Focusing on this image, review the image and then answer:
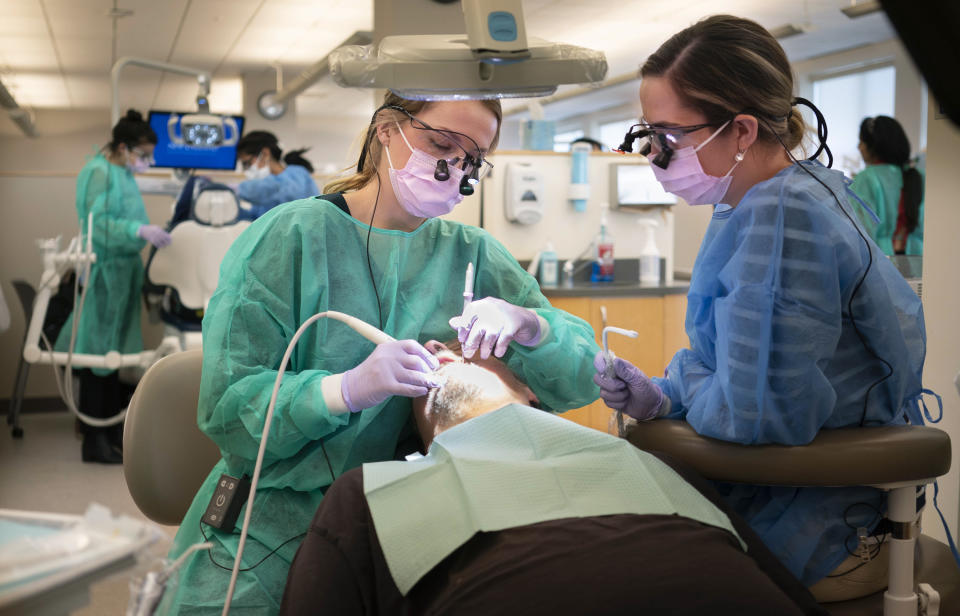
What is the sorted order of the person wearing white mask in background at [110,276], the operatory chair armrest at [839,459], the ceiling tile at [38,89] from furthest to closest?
the ceiling tile at [38,89] → the person wearing white mask in background at [110,276] → the operatory chair armrest at [839,459]

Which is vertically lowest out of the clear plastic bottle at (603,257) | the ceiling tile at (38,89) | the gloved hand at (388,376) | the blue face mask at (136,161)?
the gloved hand at (388,376)

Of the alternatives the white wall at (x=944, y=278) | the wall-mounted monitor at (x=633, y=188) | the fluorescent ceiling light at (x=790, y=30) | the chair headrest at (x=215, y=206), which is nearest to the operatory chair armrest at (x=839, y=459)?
the white wall at (x=944, y=278)

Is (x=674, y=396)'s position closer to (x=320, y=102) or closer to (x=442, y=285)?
(x=442, y=285)

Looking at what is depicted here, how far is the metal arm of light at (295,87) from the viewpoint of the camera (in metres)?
8.17

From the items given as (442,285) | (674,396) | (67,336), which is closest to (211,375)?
(442,285)

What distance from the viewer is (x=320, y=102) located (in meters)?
12.6

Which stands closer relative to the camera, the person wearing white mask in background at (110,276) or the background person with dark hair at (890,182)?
the person wearing white mask in background at (110,276)

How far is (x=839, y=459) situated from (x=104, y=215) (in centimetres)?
402

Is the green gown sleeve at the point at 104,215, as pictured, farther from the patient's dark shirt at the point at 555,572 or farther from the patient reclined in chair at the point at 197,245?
the patient's dark shirt at the point at 555,572

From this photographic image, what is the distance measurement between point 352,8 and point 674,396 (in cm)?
658

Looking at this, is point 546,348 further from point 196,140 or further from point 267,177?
point 267,177

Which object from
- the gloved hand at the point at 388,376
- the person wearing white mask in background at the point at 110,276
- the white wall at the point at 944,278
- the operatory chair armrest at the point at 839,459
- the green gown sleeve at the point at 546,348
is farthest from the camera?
the person wearing white mask in background at the point at 110,276

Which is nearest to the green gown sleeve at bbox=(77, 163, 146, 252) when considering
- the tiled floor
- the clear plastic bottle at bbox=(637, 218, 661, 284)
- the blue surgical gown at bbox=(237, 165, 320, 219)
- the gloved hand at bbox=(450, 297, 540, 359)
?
the blue surgical gown at bbox=(237, 165, 320, 219)

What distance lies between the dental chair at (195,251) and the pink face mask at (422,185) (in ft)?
8.18
